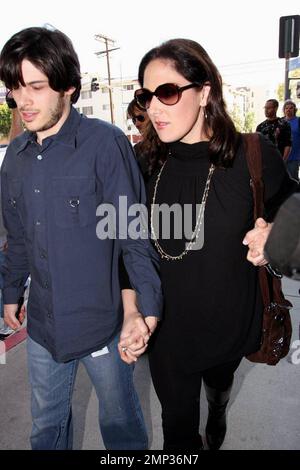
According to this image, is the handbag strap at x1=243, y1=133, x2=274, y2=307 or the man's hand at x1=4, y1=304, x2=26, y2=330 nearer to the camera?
the handbag strap at x1=243, y1=133, x2=274, y2=307

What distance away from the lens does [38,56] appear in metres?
1.41

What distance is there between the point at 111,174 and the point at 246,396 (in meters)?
1.77

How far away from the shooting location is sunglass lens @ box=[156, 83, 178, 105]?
4.96 ft

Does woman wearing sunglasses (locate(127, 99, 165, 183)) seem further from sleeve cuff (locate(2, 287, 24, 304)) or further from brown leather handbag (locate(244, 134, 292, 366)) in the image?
sleeve cuff (locate(2, 287, 24, 304))

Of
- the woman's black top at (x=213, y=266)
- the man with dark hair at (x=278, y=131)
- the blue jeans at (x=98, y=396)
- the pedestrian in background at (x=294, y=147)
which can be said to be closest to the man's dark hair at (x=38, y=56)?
the woman's black top at (x=213, y=266)

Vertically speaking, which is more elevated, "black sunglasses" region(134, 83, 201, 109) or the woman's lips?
"black sunglasses" region(134, 83, 201, 109)

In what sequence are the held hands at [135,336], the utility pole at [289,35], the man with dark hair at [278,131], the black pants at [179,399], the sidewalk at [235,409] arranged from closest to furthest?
the held hands at [135,336], the black pants at [179,399], the sidewalk at [235,409], the man with dark hair at [278,131], the utility pole at [289,35]

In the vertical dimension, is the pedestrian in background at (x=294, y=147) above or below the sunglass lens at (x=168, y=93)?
below

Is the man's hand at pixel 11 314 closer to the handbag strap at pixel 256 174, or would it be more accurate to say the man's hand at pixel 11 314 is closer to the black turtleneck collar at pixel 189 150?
the black turtleneck collar at pixel 189 150

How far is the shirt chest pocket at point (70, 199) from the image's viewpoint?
1455 millimetres

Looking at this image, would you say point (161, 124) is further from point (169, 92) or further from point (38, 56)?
point (38, 56)

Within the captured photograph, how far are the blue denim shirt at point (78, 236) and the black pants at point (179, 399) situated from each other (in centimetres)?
36

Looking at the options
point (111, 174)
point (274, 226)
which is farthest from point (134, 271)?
point (274, 226)

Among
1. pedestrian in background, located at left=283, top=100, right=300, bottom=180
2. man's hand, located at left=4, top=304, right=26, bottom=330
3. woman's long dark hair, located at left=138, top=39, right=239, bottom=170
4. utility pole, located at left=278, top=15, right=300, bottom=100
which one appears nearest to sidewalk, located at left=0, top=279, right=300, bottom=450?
man's hand, located at left=4, top=304, right=26, bottom=330
